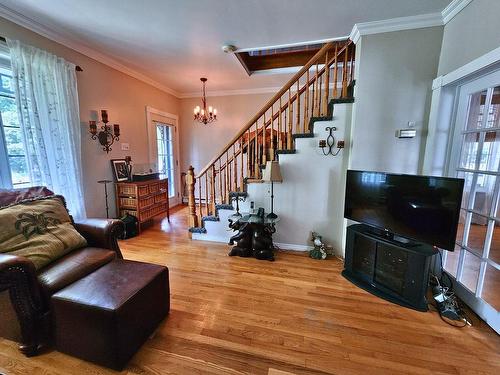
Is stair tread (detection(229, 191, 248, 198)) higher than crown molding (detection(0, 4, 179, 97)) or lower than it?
lower

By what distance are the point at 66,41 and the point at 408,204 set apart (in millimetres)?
4118

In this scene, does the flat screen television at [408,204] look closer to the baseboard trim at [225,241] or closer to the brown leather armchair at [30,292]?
the baseboard trim at [225,241]

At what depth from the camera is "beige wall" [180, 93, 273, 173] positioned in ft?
15.9

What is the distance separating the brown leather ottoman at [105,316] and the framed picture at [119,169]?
2.30 metres

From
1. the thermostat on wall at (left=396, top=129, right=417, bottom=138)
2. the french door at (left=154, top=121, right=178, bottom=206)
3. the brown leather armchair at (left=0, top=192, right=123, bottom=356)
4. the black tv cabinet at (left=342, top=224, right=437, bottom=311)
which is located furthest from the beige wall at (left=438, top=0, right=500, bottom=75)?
the french door at (left=154, top=121, right=178, bottom=206)

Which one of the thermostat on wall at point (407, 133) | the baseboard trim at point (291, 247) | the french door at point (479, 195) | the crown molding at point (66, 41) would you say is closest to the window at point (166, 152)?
the crown molding at point (66, 41)

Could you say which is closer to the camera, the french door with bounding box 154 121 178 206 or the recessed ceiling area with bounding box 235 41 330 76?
the recessed ceiling area with bounding box 235 41 330 76

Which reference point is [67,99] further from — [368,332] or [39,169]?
[368,332]

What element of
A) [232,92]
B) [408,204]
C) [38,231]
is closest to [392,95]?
[408,204]

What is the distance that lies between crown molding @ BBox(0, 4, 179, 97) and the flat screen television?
12.0 feet

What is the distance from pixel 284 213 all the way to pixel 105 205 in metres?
2.71

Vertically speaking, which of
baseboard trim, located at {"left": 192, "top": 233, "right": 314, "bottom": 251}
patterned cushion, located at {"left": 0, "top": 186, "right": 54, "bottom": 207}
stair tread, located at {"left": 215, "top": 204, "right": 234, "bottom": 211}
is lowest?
baseboard trim, located at {"left": 192, "top": 233, "right": 314, "bottom": 251}

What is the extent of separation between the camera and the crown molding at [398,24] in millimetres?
2149

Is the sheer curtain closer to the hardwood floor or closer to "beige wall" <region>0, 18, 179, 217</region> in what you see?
"beige wall" <region>0, 18, 179, 217</region>
